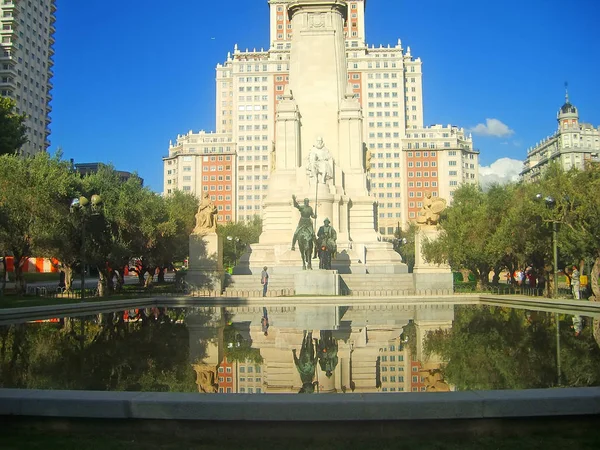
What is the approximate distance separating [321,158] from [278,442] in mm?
35680

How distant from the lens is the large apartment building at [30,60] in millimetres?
88375

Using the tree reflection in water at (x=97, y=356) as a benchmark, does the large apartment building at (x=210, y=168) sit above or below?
above

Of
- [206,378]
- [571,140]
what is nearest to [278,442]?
[206,378]

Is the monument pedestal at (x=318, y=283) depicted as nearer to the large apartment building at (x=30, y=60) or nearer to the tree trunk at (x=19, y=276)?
the tree trunk at (x=19, y=276)

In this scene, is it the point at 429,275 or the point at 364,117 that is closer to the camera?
the point at 429,275

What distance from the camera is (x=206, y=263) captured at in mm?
33688

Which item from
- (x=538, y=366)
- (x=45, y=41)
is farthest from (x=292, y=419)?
(x=45, y=41)

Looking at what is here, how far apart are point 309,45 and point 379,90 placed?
3639 inches

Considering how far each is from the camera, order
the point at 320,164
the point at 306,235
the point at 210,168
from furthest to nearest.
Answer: the point at 210,168
the point at 320,164
the point at 306,235

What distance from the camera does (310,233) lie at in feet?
96.2

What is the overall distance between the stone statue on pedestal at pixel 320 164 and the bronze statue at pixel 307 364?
27977 millimetres

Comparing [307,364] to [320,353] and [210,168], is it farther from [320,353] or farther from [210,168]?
[210,168]

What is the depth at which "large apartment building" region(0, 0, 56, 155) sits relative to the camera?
88.4 metres

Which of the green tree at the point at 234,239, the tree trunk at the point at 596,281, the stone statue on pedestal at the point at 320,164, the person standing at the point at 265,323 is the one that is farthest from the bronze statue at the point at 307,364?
the green tree at the point at 234,239
